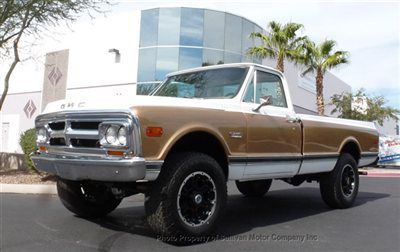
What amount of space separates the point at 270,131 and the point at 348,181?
8.39 feet

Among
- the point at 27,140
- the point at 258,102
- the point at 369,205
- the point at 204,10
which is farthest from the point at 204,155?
the point at 204,10

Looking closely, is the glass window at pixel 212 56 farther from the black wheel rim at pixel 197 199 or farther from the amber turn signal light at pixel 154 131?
the amber turn signal light at pixel 154 131

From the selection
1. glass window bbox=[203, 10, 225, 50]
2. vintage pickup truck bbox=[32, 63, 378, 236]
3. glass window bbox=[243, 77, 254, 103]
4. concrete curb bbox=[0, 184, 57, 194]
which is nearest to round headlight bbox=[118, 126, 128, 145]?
vintage pickup truck bbox=[32, 63, 378, 236]

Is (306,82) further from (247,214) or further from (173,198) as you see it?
(173,198)

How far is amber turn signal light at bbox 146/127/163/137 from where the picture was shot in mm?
4406

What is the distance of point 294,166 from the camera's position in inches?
250

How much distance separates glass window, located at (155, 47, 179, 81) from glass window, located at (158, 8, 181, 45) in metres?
0.49

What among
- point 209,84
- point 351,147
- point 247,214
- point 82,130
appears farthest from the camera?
point 351,147

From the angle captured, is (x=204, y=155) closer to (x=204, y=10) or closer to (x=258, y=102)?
(x=258, y=102)

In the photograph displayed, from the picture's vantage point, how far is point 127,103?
14.6 ft

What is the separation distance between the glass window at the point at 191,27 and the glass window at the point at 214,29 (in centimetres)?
31

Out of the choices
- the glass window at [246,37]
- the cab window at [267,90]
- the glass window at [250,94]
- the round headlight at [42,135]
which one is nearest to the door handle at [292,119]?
the cab window at [267,90]

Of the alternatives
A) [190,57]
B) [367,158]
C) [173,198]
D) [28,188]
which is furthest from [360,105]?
[173,198]

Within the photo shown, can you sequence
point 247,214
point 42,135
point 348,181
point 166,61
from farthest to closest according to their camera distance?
point 166,61
point 348,181
point 247,214
point 42,135
